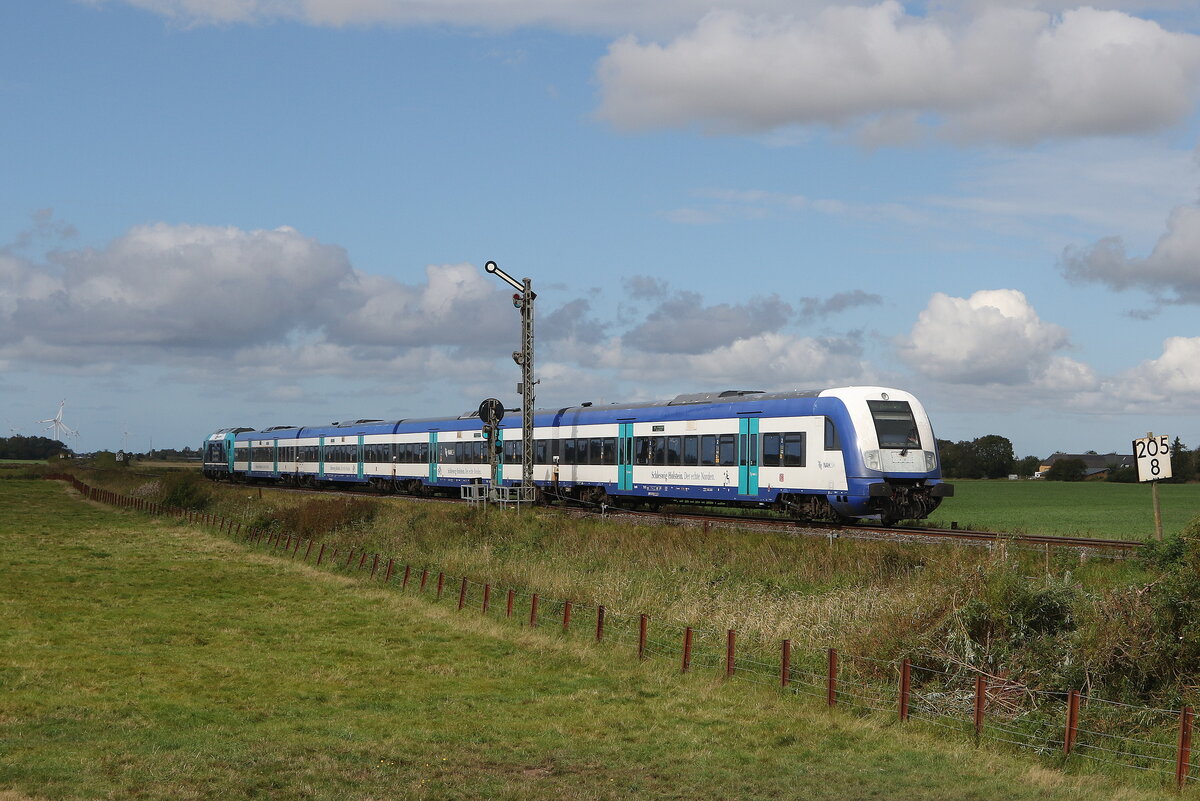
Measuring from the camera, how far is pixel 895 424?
30547mm

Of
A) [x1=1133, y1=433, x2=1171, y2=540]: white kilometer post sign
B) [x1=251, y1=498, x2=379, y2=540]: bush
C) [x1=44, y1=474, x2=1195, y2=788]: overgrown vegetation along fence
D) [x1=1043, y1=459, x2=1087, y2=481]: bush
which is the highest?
[x1=1043, y1=459, x2=1087, y2=481]: bush

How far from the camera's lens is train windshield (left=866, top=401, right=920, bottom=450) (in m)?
30.2

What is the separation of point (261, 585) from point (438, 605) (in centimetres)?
678

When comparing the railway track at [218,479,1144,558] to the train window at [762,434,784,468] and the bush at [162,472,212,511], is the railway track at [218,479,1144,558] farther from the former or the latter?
the bush at [162,472,212,511]

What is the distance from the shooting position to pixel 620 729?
49.3 ft

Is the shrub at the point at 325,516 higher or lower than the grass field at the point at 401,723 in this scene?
higher

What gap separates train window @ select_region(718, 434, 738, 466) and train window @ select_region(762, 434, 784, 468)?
124 centimetres

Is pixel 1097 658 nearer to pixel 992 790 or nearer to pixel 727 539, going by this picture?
pixel 992 790

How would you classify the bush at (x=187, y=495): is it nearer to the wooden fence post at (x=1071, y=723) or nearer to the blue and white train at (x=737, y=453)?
the blue and white train at (x=737, y=453)

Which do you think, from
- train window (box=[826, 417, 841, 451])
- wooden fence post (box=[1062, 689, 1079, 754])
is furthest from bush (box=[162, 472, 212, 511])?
wooden fence post (box=[1062, 689, 1079, 754])

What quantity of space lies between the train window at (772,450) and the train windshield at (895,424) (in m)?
2.89

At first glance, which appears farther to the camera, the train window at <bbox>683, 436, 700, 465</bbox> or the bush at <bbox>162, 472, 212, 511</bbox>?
the bush at <bbox>162, 472, 212, 511</bbox>

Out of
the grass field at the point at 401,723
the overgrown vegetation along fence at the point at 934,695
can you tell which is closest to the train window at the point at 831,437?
the overgrown vegetation along fence at the point at 934,695

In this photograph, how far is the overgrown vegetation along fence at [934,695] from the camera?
44.8 feet
